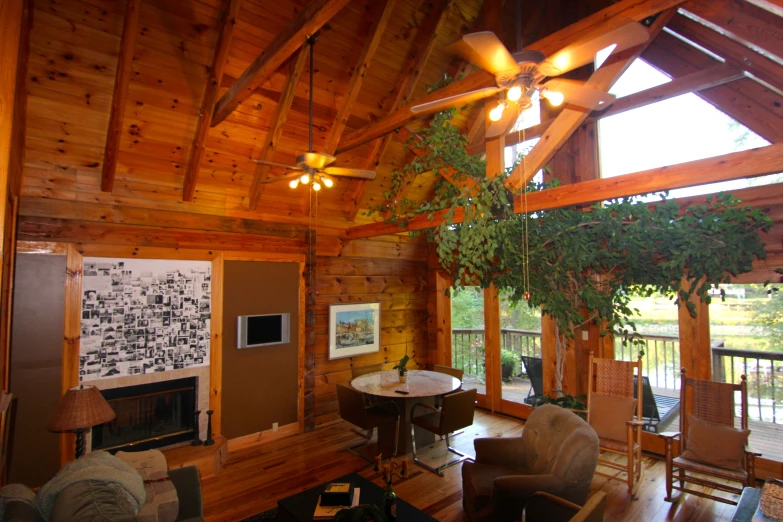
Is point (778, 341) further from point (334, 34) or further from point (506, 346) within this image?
point (334, 34)

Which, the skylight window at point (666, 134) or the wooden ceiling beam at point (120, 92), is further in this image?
the skylight window at point (666, 134)

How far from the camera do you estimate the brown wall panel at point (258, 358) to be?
4.92 m

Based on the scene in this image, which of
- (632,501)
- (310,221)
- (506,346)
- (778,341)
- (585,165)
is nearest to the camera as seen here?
(632,501)

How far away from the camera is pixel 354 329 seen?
20.4 ft

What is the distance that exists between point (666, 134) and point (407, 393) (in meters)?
4.00

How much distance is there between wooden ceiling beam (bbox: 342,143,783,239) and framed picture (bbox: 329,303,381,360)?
282 centimetres

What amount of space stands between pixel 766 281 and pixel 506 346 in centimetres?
319

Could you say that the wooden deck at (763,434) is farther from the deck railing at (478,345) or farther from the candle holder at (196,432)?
the candle holder at (196,432)

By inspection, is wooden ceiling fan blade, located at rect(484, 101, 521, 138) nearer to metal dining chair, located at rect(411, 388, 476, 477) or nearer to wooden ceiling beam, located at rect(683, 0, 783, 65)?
wooden ceiling beam, located at rect(683, 0, 783, 65)

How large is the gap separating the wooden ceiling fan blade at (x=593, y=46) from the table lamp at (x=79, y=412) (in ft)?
12.6

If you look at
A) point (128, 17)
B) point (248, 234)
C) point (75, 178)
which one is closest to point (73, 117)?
point (75, 178)

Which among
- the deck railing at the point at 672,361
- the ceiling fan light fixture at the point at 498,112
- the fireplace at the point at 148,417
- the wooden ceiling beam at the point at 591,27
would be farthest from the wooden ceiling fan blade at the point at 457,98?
the fireplace at the point at 148,417

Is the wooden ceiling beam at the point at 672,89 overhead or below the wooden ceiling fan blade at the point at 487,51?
overhead

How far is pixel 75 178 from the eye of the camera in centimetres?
406
